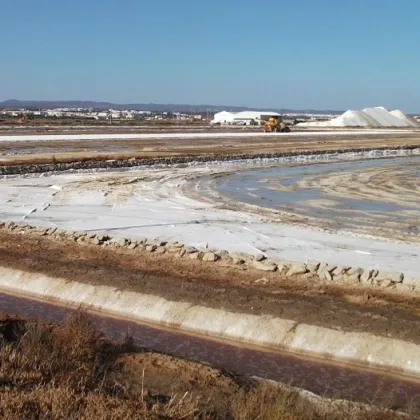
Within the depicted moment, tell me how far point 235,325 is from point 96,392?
4161 millimetres

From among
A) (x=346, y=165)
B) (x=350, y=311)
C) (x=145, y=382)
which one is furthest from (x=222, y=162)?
(x=145, y=382)

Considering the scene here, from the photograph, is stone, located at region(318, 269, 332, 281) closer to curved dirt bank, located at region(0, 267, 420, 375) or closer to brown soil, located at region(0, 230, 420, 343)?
brown soil, located at region(0, 230, 420, 343)

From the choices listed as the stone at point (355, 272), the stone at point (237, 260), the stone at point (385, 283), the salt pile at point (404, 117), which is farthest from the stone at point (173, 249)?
the salt pile at point (404, 117)

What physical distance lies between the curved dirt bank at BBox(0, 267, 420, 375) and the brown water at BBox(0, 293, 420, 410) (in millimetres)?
209

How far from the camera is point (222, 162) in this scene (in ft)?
117

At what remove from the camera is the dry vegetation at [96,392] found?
5305mm

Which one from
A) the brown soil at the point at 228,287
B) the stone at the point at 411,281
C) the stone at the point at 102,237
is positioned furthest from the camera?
the stone at the point at 102,237

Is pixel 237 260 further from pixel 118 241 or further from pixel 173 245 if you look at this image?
pixel 118 241

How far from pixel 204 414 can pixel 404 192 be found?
1854 centimetres

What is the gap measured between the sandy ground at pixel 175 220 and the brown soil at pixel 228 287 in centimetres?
143

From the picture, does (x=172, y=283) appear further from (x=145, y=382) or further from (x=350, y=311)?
(x=145, y=382)

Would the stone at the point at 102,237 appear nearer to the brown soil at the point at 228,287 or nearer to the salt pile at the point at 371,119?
the brown soil at the point at 228,287

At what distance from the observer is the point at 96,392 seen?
231 inches

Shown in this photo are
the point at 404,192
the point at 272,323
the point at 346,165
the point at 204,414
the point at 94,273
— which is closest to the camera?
the point at 204,414
